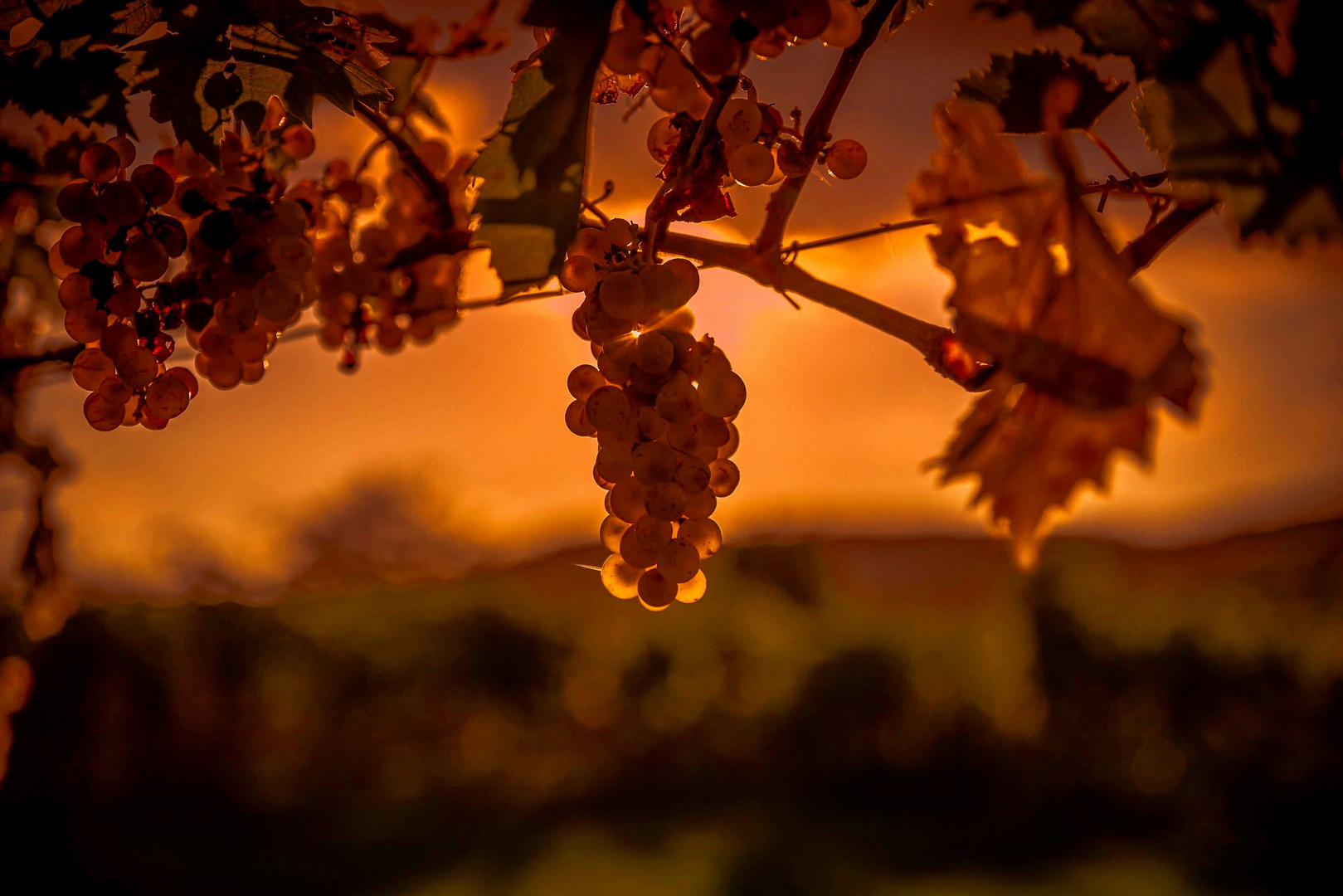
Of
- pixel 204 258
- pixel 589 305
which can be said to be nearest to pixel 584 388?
pixel 589 305

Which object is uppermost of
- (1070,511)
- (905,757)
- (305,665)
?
(305,665)

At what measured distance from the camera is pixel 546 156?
379 mm

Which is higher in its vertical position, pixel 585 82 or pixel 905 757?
pixel 905 757

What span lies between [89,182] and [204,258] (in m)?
0.09

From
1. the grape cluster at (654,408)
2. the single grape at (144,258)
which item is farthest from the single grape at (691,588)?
the single grape at (144,258)

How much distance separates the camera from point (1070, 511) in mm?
255

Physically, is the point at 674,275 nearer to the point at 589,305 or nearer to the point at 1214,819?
the point at 589,305

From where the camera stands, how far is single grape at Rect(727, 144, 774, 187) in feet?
1.37

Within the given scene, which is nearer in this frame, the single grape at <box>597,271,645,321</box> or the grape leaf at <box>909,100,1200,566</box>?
the grape leaf at <box>909,100,1200,566</box>

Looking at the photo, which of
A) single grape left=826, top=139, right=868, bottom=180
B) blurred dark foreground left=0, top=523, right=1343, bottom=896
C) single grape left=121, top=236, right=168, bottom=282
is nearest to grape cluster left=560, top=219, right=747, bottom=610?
A: single grape left=826, top=139, right=868, bottom=180

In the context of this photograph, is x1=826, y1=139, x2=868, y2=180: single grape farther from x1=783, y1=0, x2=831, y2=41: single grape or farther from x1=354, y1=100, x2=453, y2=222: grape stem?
x1=354, y1=100, x2=453, y2=222: grape stem

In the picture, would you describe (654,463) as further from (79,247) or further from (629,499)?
(79,247)

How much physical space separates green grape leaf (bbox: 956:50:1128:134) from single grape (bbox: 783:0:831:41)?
0.39 feet

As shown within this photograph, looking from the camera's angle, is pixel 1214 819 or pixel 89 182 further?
pixel 1214 819
